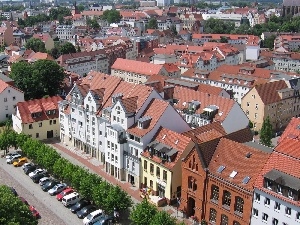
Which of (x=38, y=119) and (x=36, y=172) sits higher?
(x=38, y=119)

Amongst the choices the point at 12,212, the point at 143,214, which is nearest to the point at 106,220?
the point at 143,214

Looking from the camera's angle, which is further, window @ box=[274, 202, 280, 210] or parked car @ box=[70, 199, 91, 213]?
parked car @ box=[70, 199, 91, 213]

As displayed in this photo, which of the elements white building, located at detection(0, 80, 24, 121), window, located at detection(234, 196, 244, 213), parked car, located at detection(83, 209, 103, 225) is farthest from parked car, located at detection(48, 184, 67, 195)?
white building, located at detection(0, 80, 24, 121)

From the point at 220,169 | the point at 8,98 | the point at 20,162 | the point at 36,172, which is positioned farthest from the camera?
the point at 8,98

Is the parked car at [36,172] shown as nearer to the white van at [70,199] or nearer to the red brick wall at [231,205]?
the white van at [70,199]

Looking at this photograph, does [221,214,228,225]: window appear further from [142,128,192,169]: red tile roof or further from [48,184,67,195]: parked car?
[48,184,67,195]: parked car

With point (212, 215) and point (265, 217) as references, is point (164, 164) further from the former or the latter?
point (265, 217)
